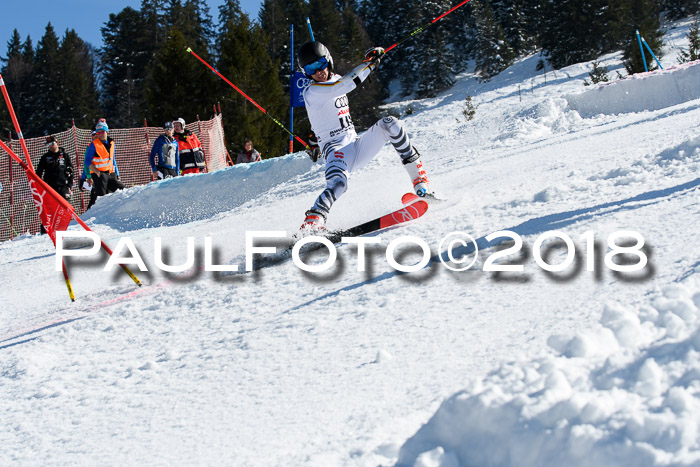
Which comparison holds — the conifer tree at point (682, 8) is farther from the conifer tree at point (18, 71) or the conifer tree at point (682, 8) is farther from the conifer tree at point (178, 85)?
the conifer tree at point (18, 71)

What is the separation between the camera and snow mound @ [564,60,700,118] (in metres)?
11.3

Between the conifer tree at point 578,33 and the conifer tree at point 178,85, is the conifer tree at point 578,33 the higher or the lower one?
the higher one

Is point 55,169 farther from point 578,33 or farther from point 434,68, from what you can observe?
point 434,68

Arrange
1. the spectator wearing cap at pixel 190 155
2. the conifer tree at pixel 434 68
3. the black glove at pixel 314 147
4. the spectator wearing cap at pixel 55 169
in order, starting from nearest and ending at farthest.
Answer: the black glove at pixel 314 147
the spectator wearing cap at pixel 55 169
the spectator wearing cap at pixel 190 155
the conifer tree at pixel 434 68

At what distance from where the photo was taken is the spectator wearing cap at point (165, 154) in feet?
38.3

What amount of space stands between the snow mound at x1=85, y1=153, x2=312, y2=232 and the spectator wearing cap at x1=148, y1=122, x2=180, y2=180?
544 mm

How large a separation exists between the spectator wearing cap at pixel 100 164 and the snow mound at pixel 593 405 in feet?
32.0

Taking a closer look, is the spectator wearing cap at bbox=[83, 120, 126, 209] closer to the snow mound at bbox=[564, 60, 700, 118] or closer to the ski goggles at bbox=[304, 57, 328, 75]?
the ski goggles at bbox=[304, 57, 328, 75]

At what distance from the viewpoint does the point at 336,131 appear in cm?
565

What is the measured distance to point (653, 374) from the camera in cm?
209

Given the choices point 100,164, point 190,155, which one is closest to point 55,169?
point 100,164

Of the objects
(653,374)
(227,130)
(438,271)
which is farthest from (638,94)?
(227,130)

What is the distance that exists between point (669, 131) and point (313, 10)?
5160cm

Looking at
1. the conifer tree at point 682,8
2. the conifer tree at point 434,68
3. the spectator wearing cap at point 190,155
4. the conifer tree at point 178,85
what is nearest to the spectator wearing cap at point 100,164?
the spectator wearing cap at point 190,155
